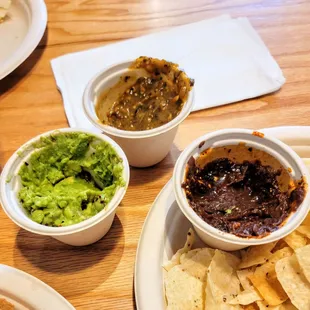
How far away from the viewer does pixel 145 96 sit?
4.28 ft

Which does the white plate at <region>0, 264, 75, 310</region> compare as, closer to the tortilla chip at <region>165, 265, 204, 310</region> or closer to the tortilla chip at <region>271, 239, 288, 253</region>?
the tortilla chip at <region>165, 265, 204, 310</region>

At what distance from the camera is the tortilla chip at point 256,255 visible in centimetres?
104

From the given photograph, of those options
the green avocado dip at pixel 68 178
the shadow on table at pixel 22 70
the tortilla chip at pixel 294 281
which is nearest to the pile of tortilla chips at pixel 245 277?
the tortilla chip at pixel 294 281

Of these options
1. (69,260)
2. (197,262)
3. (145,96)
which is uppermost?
(145,96)

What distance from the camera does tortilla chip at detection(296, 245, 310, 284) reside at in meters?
0.99

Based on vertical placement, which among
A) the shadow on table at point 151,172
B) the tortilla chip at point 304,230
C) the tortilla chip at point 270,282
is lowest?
the shadow on table at point 151,172

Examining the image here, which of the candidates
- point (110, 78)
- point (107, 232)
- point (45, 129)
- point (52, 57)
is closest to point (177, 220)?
point (107, 232)

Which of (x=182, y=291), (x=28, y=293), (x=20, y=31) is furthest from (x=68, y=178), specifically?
(x=20, y=31)

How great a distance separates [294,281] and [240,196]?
247 millimetres

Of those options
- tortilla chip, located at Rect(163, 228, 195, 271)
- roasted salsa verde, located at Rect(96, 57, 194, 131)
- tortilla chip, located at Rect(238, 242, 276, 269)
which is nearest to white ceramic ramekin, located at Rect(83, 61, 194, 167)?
roasted salsa verde, located at Rect(96, 57, 194, 131)

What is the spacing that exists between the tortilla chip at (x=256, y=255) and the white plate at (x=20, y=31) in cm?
104

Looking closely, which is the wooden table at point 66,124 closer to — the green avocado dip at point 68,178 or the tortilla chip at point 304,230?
the green avocado dip at point 68,178

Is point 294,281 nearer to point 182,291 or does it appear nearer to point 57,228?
point 182,291

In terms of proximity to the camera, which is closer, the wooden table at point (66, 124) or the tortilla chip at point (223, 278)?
the tortilla chip at point (223, 278)
